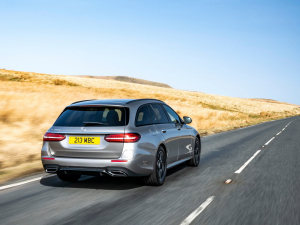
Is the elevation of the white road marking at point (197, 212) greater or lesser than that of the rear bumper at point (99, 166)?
lesser

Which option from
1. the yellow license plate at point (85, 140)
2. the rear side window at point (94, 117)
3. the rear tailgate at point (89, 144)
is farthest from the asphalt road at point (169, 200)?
the rear side window at point (94, 117)

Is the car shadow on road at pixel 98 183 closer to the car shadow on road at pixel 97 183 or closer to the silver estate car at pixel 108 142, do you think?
the car shadow on road at pixel 97 183

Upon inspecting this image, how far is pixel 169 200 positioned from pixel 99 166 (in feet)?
4.11

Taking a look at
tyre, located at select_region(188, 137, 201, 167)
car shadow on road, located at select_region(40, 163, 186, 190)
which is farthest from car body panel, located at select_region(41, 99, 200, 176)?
tyre, located at select_region(188, 137, 201, 167)

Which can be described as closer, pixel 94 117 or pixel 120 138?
pixel 120 138

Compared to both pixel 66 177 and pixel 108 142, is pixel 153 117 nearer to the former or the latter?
pixel 108 142

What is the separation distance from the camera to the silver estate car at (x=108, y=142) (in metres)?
6.09

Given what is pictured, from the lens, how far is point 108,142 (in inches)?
241

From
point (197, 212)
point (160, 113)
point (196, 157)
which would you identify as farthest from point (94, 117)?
point (196, 157)

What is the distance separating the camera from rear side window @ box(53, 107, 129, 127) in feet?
20.8

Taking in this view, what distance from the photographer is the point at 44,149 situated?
6.54 meters

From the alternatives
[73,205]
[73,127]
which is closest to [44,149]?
[73,127]

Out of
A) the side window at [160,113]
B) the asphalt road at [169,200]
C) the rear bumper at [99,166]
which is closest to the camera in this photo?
the asphalt road at [169,200]

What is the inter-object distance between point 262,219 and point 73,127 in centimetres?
333
